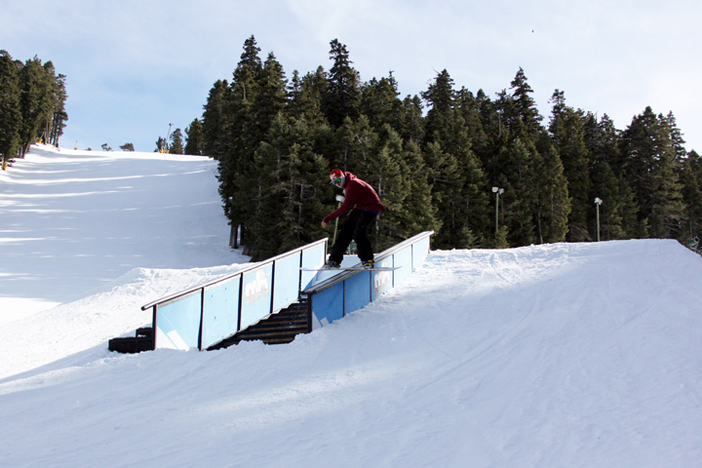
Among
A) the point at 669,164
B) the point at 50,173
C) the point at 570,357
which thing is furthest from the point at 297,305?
the point at 669,164

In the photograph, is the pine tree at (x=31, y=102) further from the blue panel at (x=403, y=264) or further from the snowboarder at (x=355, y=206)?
the snowboarder at (x=355, y=206)

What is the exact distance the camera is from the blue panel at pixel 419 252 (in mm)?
11688

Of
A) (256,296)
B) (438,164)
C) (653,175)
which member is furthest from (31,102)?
(653,175)

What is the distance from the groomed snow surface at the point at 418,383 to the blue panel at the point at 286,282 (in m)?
1.76

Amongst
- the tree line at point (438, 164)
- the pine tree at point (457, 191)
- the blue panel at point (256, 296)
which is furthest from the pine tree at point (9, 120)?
the blue panel at point (256, 296)

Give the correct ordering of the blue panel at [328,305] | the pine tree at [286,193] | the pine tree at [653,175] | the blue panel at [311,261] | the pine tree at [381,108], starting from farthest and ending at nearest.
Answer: the pine tree at [653,175], the pine tree at [381,108], the pine tree at [286,193], the blue panel at [311,261], the blue panel at [328,305]

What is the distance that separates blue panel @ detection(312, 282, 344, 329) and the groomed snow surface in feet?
0.92

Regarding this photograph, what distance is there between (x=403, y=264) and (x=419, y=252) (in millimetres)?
1516

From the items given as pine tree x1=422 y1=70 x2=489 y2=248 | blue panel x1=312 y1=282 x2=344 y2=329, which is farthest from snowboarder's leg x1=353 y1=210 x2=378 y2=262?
pine tree x1=422 y1=70 x2=489 y2=248

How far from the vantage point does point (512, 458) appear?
321 centimetres

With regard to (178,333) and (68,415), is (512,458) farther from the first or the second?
(178,333)

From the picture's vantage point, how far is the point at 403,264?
1077cm

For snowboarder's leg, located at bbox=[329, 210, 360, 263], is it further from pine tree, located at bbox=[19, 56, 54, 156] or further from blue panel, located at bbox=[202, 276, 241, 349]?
pine tree, located at bbox=[19, 56, 54, 156]

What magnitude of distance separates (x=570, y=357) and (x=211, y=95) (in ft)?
196
